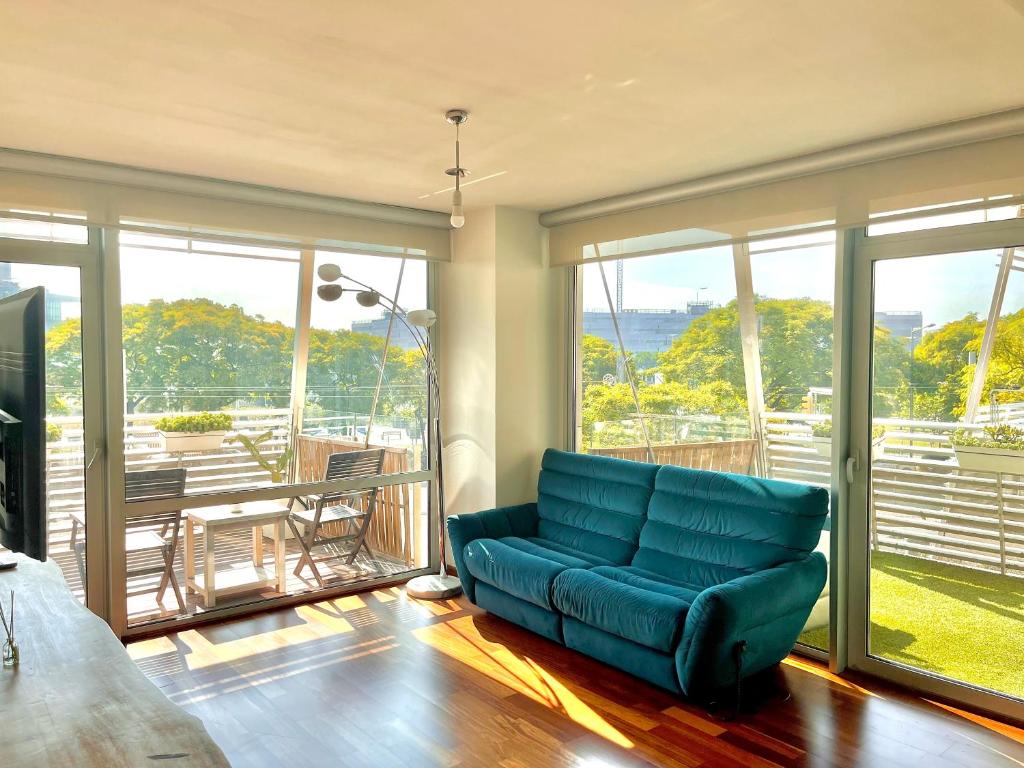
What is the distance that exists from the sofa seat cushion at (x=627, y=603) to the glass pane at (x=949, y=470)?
1.02 m

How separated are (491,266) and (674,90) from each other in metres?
2.28

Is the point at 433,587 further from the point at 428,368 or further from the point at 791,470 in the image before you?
the point at 791,470

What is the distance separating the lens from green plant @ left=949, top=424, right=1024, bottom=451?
3197 mm

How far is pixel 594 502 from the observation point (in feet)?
14.7

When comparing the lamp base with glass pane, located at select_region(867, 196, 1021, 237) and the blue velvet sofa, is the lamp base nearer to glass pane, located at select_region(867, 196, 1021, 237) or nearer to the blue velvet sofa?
the blue velvet sofa

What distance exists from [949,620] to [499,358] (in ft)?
9.31

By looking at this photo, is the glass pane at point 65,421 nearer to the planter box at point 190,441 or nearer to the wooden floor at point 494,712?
the planter box at point 190,441

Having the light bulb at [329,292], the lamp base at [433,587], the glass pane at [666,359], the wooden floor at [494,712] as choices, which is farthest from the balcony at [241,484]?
the glass pane at [666,359]

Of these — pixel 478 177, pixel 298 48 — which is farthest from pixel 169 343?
pixel 298 48

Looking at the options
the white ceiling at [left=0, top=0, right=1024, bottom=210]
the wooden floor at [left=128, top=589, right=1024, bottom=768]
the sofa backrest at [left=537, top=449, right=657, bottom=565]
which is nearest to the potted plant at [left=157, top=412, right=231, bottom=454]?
the wooden floor at [left=128, top=589, right=1024, bottom=768]

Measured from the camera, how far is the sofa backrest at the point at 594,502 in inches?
167

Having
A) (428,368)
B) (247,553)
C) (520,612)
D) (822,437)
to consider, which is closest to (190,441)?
(247,553)

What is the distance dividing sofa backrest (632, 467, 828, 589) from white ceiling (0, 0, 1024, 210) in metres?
1.63

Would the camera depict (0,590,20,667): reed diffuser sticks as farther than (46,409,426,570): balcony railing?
No
